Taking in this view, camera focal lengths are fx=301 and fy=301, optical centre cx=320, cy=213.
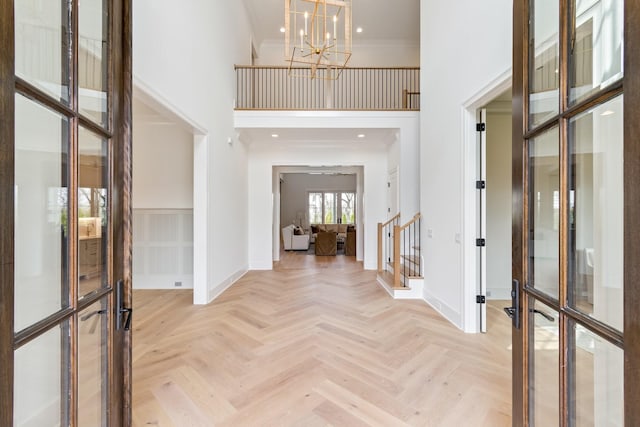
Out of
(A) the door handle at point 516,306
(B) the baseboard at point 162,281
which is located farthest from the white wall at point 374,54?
(A) the door handle at point 516,306

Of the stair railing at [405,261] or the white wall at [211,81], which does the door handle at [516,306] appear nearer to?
the white wall at [211,81]

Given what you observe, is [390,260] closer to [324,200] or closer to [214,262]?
[214,262]

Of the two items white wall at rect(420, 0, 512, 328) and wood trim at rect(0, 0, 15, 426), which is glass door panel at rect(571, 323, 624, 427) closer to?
wood trim at rect(0, 0, 15, 426)

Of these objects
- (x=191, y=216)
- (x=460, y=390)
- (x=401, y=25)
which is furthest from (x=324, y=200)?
(x=460, y=390)

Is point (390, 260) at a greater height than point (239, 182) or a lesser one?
lesser

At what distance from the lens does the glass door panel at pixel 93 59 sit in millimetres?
1071

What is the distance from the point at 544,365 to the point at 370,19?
A: 7986mm

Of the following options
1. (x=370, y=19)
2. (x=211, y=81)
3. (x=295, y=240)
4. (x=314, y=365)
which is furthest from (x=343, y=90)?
(x=314, y=365)

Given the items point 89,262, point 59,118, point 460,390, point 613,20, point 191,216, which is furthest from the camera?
point 191,216

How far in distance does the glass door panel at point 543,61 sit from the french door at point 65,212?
1629 millimetres

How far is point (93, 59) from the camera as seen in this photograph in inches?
44.8

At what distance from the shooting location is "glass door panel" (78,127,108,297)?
42.4 inches

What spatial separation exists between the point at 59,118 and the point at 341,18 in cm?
755

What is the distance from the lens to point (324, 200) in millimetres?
13938
